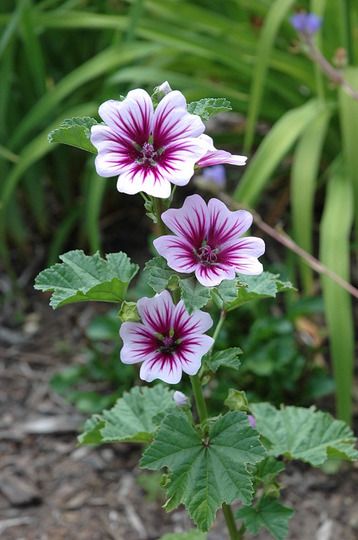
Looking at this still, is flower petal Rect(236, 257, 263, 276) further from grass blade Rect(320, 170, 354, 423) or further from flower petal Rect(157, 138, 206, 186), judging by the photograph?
grass blade Rect(320, 170, 354, 423)

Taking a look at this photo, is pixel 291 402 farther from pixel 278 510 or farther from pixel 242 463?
pixel 242 463

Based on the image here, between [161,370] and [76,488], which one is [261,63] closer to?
[76,488]

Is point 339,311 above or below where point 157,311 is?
above

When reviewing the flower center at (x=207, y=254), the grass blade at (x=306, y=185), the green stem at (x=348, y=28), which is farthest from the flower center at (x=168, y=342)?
the green stem at (x=348, y=28)

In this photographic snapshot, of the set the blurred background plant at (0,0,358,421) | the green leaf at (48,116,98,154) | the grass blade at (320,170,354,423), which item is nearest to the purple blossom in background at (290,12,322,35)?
the blurred background plant at (0,0,358,421)

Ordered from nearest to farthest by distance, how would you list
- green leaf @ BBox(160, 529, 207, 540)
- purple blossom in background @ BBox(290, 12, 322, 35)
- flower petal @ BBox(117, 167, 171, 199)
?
flower petal @ BBox(117, 167, 171, 199) < green leaf @ BBox(160, 529, 207, 540) < purple blossom in background @ BBox(290, 12, 322, 35)

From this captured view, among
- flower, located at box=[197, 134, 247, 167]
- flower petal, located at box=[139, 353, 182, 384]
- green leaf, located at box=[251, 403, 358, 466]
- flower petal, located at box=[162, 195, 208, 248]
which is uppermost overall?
flower, located at box=[197, 134, 247, 167]

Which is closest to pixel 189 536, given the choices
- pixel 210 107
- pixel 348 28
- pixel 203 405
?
pixel 203 405
